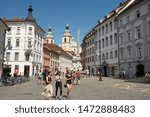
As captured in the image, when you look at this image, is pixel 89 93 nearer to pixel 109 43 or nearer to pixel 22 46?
pixel 109 43

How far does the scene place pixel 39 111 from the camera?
22.0 feet

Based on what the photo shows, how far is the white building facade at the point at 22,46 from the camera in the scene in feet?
168

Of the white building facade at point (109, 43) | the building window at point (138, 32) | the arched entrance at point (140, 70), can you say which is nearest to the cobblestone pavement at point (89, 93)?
the arched entrance at point (140, 70)

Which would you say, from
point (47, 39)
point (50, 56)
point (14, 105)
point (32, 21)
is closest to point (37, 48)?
point (32, 21)

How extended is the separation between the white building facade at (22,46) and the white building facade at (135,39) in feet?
76.3

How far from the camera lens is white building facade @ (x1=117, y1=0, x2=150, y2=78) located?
111ft

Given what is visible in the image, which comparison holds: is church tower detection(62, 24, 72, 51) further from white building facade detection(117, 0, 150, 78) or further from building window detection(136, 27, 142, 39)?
building window detection(136, 27, 142, 39)

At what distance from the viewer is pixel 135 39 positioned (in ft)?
120

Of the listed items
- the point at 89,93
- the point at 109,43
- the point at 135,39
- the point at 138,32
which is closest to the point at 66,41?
the point at 109,43

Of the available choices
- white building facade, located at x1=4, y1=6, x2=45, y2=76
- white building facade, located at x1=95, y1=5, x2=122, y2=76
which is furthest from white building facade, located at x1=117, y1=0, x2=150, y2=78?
white building facade, located at x1=4, y1=6, x2=45, y2=76

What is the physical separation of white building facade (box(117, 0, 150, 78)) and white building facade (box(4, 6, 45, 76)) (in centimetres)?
2327

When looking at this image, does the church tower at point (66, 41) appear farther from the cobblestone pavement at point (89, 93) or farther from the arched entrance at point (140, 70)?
the cobblestone pavement at point (89, 93)

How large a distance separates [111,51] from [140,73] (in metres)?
12.8

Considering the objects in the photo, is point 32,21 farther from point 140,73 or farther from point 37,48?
point 140,73
